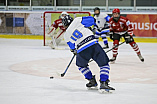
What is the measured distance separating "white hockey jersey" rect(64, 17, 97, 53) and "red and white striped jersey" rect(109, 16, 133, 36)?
3152 millimetres

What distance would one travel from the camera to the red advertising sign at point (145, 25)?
12.4 m

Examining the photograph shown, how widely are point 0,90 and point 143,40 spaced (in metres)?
8.71

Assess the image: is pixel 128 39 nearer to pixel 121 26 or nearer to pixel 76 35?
pixel 121 26

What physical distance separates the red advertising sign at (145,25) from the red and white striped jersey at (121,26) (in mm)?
5008

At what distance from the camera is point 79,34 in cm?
436

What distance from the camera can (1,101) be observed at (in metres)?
3.73

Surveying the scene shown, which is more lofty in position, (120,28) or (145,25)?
(120,28)

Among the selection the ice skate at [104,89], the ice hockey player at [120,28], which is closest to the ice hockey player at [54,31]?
the ice hockey player at [120,28]

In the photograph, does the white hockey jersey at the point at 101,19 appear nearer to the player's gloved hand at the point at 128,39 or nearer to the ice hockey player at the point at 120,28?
the ice hockey player at the point at 120,28

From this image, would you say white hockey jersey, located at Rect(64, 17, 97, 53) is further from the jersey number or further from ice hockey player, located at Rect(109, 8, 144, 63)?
ice hockey player, located at Rect(109, 8, 144, 63)

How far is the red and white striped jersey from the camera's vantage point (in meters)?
7.45

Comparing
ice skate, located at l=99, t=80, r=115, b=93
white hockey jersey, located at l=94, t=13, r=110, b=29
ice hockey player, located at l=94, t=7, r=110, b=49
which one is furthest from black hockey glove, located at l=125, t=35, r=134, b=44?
ice skate, located at l=99, t=80, r=115, b=93

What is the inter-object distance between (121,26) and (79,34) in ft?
10.7

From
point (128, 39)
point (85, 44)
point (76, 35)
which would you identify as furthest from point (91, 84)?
point (128, 39)
